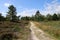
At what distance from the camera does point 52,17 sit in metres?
115

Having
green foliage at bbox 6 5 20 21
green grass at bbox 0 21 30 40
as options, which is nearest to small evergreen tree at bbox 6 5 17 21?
green foliage at bbox 6 5 20 21

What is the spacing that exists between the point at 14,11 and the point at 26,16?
20.3m

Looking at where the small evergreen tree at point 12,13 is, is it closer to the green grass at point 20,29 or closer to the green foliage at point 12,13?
the green foliage at point 12,13

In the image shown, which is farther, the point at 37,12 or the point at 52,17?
the point at 37,12

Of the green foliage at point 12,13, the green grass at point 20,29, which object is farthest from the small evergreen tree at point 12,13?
the green grass at point 20,29

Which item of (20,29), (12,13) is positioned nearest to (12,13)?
(12,13)

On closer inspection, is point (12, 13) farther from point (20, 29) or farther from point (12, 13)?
point (20, 29)

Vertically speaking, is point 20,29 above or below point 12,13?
below

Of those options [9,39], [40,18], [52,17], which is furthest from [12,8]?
[9,39]

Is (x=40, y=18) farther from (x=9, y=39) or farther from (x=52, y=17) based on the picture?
(x=9, y=39)

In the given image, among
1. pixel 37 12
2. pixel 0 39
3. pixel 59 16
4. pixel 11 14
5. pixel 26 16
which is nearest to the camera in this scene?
pixel 0 39

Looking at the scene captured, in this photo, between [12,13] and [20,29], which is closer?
Answer: [20,29]

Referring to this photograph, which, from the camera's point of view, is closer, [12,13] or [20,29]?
[20,29]

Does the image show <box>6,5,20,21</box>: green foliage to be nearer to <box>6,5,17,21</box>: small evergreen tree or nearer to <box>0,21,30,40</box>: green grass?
<box>6,5,17,21</box>: small evergreen tree
